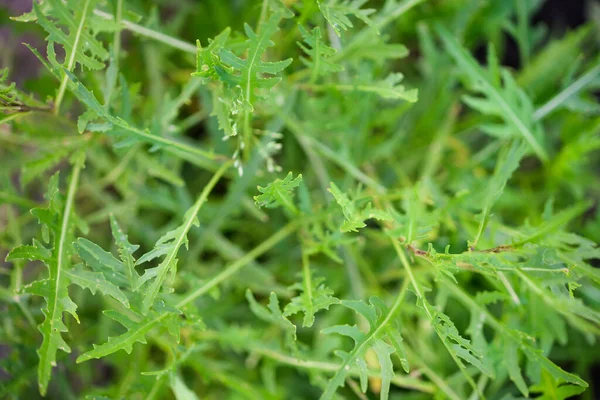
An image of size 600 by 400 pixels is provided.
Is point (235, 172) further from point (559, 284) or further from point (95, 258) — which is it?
point (559, 284)

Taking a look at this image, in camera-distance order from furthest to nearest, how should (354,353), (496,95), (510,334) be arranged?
(496,95) → (510,334) → (354,353)

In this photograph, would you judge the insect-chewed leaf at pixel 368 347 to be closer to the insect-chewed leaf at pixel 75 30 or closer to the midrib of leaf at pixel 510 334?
the midrib of leaf at pixel 510 334

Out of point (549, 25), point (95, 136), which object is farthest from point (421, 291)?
point (549, 25)

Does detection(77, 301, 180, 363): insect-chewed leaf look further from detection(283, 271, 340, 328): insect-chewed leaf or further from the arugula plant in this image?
detection(283, 271, 340, 328): insect-chewed leaf

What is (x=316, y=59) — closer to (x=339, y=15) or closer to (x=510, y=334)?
(x=339, y=15)

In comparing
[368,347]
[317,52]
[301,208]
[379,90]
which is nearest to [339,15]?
[317,52]

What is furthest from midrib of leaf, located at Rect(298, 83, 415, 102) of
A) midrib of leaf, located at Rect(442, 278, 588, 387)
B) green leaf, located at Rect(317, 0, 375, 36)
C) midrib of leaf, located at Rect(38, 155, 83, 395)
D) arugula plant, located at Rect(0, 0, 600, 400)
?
midrib of leaf, located at Rect(38, 155, 83, 395)

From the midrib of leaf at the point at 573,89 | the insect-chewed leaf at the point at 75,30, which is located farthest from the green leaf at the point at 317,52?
the midrib of leaf at the point at 573,89

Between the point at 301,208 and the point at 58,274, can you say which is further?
the point at 301,208
